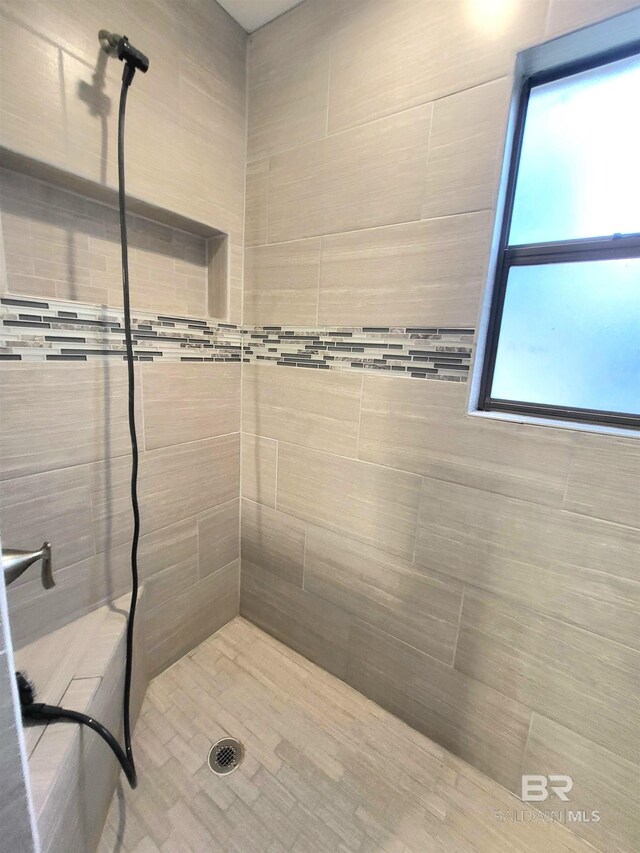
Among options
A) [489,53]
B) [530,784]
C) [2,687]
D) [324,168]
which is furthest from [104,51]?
[530,784]

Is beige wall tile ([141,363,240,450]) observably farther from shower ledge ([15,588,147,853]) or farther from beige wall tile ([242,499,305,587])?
shower ledge ([15,588,147,853])

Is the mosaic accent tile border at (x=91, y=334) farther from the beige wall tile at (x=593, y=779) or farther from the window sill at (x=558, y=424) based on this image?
the beige wall tile at (x=593, y=779)

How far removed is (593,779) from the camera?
0.92 meters

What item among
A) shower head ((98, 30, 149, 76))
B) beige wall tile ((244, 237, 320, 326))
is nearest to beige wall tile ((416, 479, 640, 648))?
beige wall tile ((244, 237, 320, 326))

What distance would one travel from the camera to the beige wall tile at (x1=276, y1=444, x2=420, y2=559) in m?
1.14

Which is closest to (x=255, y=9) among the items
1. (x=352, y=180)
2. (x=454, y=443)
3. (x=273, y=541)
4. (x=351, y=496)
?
(x=352, y=180)

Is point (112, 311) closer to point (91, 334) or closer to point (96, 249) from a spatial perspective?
point (91, 334)

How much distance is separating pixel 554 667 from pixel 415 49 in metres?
1.70

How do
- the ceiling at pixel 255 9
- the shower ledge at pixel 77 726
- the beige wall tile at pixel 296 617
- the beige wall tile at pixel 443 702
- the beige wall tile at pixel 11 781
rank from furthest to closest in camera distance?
the beige wall tile at pixel 296 617 < the ceiling at pixel 255 9 < the beige wall tile at pixel 443 702 < the shower ledge at pixel 77 726 < the beige wall tile at pixel 11 781

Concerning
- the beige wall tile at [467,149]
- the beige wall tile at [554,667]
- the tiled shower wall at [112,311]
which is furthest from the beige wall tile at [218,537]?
the beige wall tile at [467,149]

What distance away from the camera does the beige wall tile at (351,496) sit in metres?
1.14

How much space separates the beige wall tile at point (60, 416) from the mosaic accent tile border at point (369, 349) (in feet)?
1.73

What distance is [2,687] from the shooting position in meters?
0.39

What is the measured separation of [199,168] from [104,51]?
0.33 m
